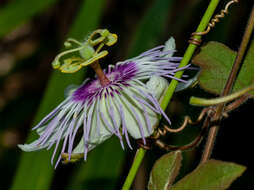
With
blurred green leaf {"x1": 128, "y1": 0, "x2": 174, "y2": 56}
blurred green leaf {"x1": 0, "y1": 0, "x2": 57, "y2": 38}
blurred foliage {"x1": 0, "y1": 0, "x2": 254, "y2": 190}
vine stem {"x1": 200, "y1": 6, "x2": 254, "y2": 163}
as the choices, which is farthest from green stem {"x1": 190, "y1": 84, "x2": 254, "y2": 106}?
blurred green leaf {"x1": 0, "y1": 0, "x2": 57, "y2": 38}

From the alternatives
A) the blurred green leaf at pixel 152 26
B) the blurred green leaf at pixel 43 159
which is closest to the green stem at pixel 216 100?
the blurred green leaf at pixel 43 159

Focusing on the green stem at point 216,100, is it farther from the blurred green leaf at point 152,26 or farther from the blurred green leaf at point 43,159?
the blurred green leaf at point 152,26

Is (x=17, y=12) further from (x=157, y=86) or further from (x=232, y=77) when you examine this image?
(x=232, y=77)

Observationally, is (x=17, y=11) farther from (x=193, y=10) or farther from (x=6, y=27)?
(x=193, y=10)

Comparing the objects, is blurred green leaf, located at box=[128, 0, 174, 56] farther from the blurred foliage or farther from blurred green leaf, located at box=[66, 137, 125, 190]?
blurred green leaf, located at box=[66, 137, 125, 190]

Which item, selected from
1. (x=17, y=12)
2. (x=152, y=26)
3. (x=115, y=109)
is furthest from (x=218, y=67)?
(x=17, y=12)
